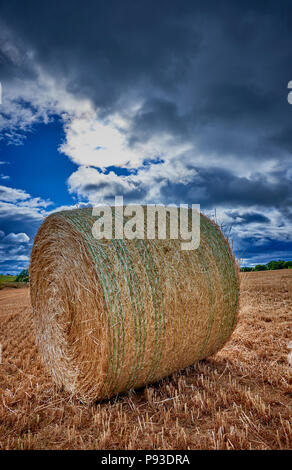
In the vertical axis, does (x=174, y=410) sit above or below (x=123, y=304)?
below

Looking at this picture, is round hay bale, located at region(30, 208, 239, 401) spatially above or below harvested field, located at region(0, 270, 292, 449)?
above

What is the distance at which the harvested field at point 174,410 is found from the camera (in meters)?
2.79

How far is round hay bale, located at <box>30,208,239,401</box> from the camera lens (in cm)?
344

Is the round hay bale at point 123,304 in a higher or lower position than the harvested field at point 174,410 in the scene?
higher

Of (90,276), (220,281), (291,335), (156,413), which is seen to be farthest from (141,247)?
(291,335)

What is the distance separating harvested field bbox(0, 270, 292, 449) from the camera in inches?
110

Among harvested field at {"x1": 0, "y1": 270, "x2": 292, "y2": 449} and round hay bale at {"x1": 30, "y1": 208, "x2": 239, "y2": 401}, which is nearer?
harvested field at {"x1": 0, "y1": 270, "x2": 292, "y2": 449}

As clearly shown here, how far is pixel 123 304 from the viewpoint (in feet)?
11.2

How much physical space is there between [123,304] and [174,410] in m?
1.25

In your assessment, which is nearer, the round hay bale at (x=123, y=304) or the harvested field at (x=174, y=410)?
the harvested field at (x=174, y=410)

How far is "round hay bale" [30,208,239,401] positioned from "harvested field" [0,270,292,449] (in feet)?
0.76

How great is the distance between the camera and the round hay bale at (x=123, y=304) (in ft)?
11.3

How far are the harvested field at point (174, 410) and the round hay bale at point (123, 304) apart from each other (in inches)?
9.1
